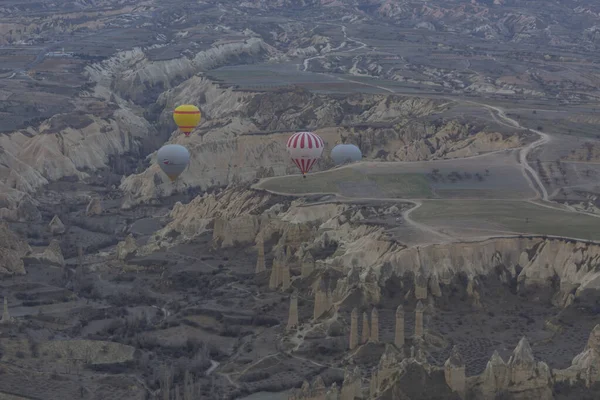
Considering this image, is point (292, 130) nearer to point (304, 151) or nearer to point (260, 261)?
point (304, 151)

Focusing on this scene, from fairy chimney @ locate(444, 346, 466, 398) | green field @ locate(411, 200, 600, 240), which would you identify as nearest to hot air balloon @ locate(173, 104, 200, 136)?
green field @ locate(411, 200, 600, 240)

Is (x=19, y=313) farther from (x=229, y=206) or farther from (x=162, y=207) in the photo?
(x=162, y=207)

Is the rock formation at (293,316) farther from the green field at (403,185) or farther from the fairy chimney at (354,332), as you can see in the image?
the green field at (403,185)

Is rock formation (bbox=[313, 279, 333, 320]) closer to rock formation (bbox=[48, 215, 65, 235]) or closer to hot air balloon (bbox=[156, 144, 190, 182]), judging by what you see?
rock formation (bbox=[48, 215, 65, 235])

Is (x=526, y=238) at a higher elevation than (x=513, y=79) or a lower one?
higher

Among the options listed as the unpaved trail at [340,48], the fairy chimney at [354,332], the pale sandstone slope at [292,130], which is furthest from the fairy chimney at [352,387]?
the unpaved trail at [340,48]

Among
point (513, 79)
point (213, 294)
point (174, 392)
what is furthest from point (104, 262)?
point (513, 79)

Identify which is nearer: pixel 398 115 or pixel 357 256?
pixel 357 256
